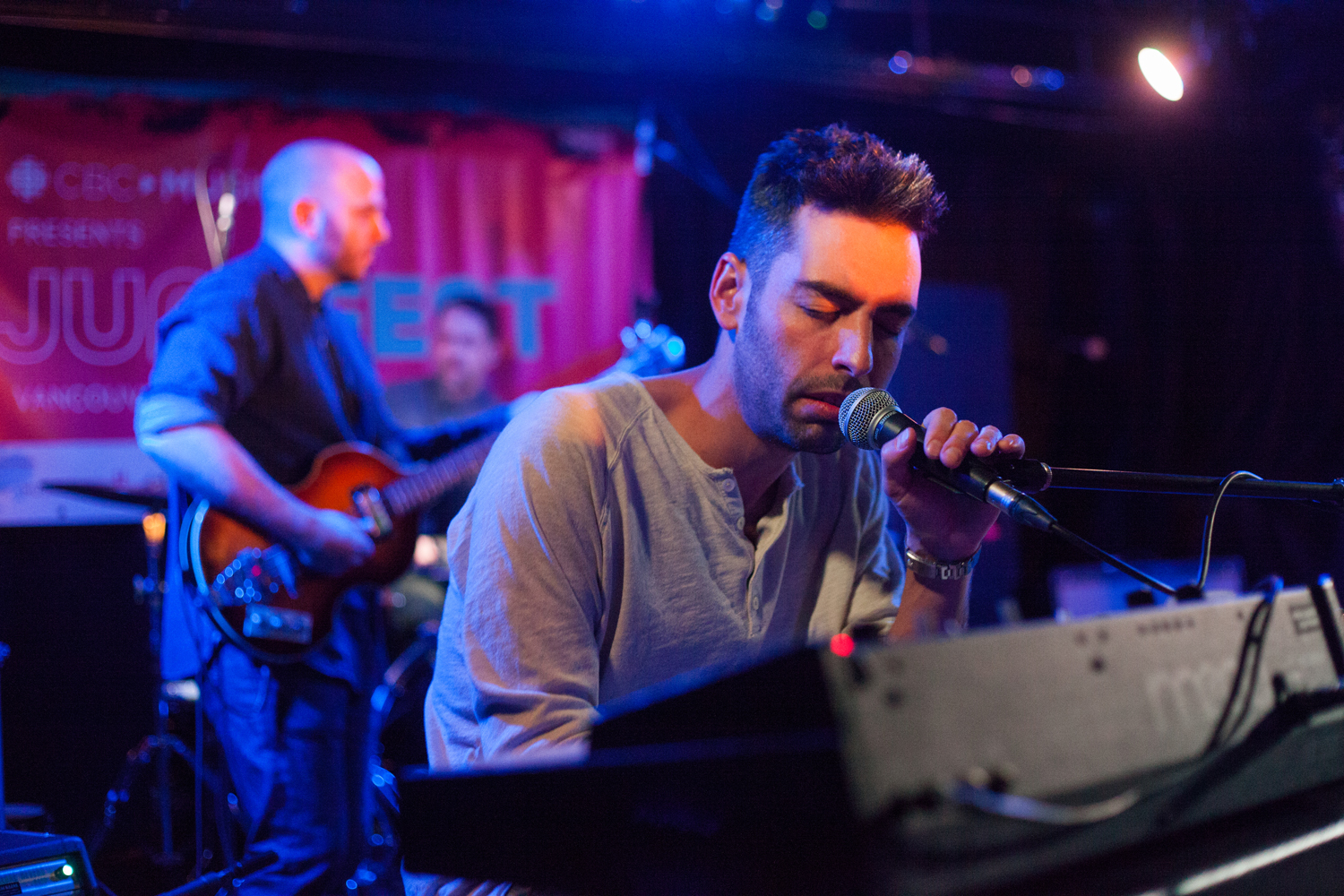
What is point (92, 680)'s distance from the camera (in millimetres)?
4336

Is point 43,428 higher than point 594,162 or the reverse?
the reverse

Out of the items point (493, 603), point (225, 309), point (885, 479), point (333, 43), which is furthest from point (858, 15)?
point (493, 603)

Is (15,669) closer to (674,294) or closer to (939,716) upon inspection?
(674,294)

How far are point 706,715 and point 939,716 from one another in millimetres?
245

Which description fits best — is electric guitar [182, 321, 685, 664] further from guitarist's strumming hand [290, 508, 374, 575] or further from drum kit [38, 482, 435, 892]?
drum kit [38, 482, 435, 892]

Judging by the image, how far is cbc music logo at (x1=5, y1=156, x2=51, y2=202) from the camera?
13.6 ft

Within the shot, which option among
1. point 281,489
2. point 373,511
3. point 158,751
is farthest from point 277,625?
point 158,751

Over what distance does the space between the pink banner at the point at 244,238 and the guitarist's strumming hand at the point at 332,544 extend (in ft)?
4.63

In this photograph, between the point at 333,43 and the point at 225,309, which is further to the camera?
the point at 333,43

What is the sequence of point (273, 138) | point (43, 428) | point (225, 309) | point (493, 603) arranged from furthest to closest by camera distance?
point (273, 138) < point (43, 428) < point (225, 309) < point (493, 603)

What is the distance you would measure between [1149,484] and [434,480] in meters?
2.70

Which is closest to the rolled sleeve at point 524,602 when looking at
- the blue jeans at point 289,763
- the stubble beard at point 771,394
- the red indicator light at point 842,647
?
the stubble beard at point 771,394

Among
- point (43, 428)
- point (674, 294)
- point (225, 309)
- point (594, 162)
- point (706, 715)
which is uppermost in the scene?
point (594, 162)

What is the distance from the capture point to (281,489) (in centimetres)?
309
